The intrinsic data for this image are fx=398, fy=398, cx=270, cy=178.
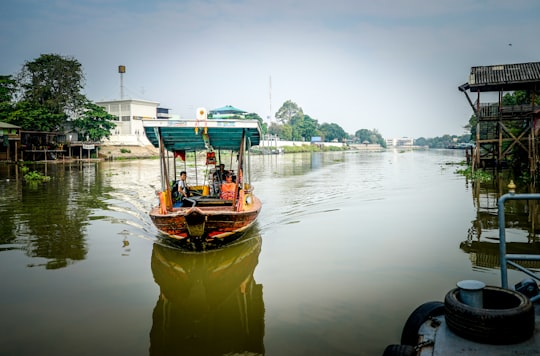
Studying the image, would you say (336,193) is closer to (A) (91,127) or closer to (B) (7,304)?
(B) (7,304)

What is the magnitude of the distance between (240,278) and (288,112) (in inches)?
4415

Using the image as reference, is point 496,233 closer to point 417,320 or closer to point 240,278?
point 240,278

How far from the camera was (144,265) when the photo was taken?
8094 millimetres

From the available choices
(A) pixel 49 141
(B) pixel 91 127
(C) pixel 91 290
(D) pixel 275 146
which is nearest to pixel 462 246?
(C) pixel 91 290

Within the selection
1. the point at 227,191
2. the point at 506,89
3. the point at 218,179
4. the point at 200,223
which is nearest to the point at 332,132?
the point at 506,89

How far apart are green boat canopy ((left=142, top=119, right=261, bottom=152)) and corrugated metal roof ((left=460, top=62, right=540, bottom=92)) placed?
16.1 metres

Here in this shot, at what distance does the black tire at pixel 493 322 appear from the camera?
3.39 meters

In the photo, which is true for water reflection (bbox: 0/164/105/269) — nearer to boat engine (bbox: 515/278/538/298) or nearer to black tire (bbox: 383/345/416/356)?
black tire (bbox: 383/345/416/356)

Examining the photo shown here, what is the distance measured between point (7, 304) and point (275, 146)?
6963 cm

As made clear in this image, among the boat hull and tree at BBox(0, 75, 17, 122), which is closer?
the boat hull

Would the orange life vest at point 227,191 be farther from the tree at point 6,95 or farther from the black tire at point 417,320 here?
the tree at point 6,95

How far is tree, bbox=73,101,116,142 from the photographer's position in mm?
45938

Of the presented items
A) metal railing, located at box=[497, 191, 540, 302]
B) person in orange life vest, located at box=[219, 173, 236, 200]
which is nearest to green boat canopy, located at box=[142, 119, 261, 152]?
person in orange life vest, located at box=[219, 173, 236, 200]

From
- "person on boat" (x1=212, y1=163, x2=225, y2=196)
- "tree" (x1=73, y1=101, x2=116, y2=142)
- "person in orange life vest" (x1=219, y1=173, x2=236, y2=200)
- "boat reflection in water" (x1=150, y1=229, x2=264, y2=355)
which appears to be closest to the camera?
"boat reflection in water" (x1=150, y1=229, x2=264, y2=355)
